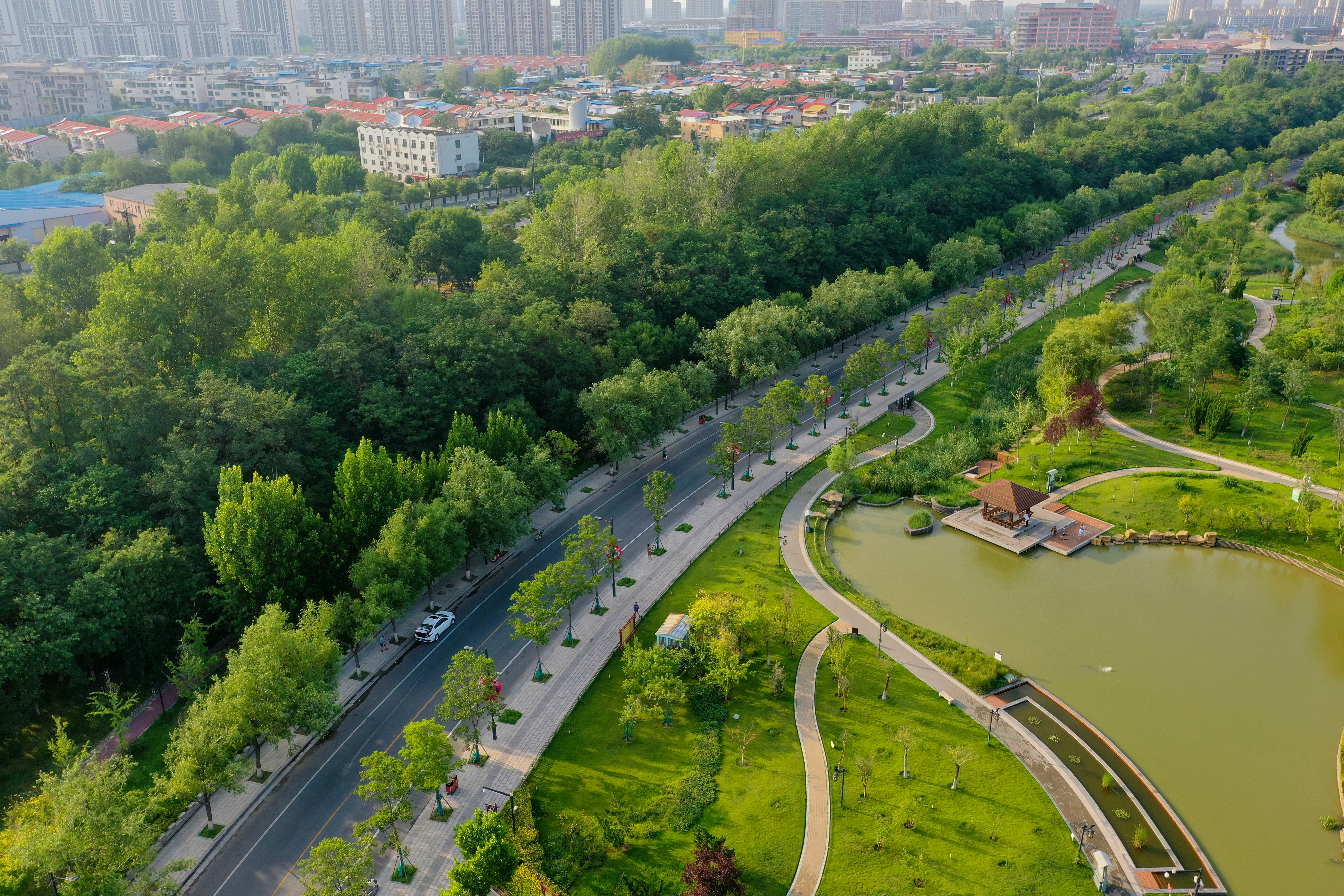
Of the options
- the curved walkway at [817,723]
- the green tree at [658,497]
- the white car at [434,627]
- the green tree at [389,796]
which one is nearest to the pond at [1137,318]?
the curved walkway at [817,723]

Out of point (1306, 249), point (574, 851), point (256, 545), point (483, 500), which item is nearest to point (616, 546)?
point (483, 500)

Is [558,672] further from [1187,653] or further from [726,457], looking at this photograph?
[1187,653]

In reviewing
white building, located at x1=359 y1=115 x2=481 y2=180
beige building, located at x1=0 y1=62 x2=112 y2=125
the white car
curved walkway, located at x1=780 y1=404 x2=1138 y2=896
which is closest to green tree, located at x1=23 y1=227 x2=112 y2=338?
the white car

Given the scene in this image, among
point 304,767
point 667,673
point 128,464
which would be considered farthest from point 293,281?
point 667,673

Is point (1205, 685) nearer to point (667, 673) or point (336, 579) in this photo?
point (667, 673)

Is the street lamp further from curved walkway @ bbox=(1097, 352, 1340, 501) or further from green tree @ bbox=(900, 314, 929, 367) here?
green tree @ bbox=(900, 314, 929, 367)

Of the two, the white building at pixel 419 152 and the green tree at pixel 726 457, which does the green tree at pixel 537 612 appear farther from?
the white building at pixel 419 152
